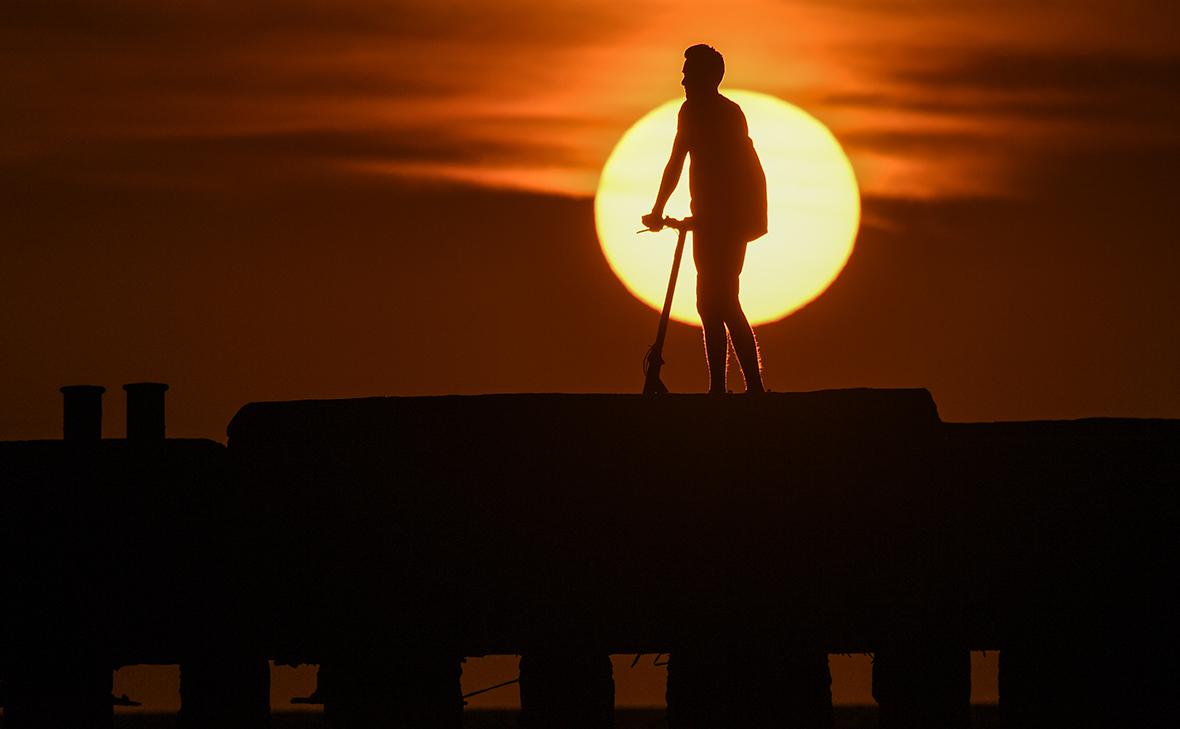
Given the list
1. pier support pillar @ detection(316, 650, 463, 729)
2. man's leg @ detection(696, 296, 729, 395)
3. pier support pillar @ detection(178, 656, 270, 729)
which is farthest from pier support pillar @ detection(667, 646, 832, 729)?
pier support pillar @ detection(178, 656, 270, 729)

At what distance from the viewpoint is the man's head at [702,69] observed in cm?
1405

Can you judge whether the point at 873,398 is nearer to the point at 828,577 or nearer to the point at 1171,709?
the point at 828,577

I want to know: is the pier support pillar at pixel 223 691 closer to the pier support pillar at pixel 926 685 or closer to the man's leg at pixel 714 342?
the man's leg at pixel 714 342

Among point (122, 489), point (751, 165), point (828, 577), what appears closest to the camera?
point (828, 577)

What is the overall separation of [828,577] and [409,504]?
2679 millimetres

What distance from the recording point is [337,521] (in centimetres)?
1224

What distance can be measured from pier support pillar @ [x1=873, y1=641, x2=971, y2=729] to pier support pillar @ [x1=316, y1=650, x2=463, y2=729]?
2.74 m

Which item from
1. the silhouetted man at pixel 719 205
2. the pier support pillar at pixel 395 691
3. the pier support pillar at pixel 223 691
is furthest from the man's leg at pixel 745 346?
the pier support pillar at pixel 223 691

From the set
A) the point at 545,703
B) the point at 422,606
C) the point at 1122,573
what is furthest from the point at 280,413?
the point at 1122,573

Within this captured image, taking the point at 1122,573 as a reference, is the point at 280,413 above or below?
above

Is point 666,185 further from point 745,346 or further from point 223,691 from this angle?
point 223,691

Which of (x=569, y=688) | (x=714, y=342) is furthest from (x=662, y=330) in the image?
(x=569, y=688)

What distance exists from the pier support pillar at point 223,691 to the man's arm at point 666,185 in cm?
436

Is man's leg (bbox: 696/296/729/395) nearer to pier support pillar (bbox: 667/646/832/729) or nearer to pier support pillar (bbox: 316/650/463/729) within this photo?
pier support pillar (bbox: 667/646/832/729)
